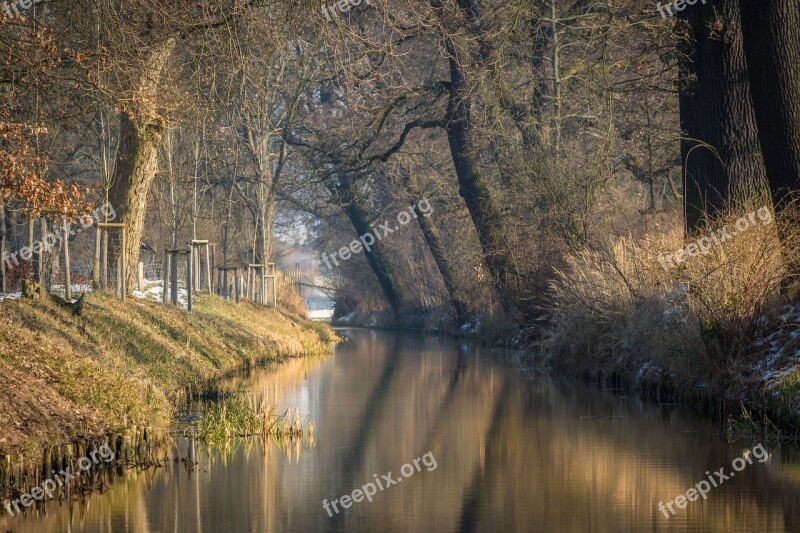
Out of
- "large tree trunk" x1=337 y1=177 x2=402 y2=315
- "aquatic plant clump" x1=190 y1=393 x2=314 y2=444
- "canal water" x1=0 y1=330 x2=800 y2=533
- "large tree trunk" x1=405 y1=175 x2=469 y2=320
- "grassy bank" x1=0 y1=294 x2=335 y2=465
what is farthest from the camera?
"large tree trunk" x1=337 y1=177 x2=402 y2=315

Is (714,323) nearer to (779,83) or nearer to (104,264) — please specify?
(779,83)

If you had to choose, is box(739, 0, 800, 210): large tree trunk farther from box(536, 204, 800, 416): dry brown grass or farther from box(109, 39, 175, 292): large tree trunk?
box(109, 39, 175, 292): large tree trunk

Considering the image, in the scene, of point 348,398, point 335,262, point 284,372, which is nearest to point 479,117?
point 284,372

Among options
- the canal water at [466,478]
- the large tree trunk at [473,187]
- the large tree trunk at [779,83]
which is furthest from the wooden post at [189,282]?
the large tree trunk at [779,83]

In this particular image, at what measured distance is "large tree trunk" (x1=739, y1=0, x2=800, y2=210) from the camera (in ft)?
47.2

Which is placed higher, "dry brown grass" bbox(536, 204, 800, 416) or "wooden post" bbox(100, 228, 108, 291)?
"wooden post" bbox(100, 228, 108, 291)

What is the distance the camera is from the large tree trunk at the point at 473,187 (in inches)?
1075

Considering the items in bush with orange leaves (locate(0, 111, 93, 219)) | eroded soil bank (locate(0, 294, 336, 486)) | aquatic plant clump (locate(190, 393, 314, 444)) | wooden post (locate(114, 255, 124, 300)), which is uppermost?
bush with orange leaves (locate(0, 111, 93, 219))

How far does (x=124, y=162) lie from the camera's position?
70.8 feet

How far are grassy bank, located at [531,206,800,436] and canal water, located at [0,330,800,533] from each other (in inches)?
23.1

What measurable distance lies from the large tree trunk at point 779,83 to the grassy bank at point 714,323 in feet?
2.71

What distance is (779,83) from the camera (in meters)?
14.5

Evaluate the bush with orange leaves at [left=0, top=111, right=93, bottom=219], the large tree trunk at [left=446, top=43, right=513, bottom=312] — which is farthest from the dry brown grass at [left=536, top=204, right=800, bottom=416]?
the bush with orange leaves at [left=0, top=111, right=93, bottom=219]

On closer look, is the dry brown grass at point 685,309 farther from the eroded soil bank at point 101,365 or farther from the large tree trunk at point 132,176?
the large tree trunk at point 132,176
